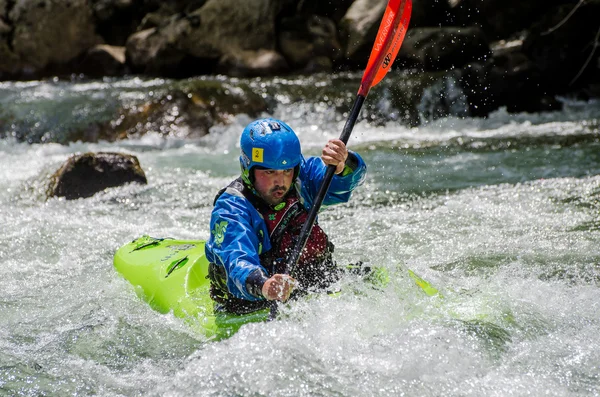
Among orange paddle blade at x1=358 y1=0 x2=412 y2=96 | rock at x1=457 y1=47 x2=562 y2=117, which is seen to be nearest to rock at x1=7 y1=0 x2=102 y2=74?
rock at x1=457 y1=47 x2=562 y2=117

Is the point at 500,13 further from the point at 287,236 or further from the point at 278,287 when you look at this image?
the point at 278,287

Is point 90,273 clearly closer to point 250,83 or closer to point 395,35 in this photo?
point 395,35

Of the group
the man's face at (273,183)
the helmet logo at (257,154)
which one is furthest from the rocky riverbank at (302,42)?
the helmet logo at (257,154)

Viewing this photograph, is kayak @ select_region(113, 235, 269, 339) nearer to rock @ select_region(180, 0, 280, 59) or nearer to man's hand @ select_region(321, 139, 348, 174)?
man's hand @ select_region(321, 139, 348, 174)

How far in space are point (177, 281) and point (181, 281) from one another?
0.04 metres

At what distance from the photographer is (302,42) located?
1425 cm

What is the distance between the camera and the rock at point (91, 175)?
24.5 feet

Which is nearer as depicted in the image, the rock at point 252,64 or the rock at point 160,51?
the rock at point 252,64

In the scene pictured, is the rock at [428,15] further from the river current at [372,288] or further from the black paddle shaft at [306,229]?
the black paddle shaft at [306,229]

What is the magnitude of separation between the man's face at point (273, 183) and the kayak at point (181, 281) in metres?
0.59

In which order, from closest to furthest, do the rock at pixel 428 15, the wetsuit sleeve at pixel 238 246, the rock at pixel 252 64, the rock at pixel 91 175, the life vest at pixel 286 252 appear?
the wetsuit sleeve at pixel 238 246 → the life vest at pixel 286 252 → the rock at pixel 91 175 → the rock at pixel 252 64 → the rock at pixel 428 15

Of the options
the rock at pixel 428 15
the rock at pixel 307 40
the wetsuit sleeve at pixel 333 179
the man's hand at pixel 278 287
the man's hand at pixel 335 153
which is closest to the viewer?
the man's hand at pixel 278 287

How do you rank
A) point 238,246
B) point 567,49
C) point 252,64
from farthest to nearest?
point 252,64, point 567,49, point 238,246

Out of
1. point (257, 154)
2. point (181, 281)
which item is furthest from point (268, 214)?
point (181, 281)
